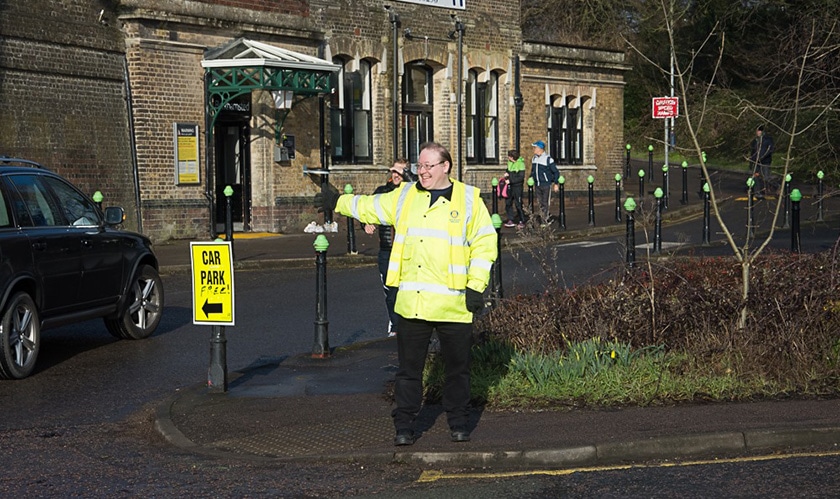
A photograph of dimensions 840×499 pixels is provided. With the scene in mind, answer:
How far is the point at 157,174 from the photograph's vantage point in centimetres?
2477

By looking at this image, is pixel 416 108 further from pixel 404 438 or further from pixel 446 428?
pixel 404 438

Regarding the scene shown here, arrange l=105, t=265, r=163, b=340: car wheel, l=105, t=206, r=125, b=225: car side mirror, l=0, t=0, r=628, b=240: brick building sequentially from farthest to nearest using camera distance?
l=0, t=0, r=628, b=240: brick building → l=105, t=265, r=163, b=340: car wheel → l=105, t=206, r=125, b=225: car side mirror

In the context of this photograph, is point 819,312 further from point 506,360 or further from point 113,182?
point 113,182

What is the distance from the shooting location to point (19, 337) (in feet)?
35.9

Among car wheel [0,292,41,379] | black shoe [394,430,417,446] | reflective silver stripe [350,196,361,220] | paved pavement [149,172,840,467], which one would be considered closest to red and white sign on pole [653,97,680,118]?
paved pavement [149,172,840,467]

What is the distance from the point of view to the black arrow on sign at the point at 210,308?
32.7 ft

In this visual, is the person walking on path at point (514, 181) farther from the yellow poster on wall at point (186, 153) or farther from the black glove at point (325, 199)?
the yellow poster on wall at point (186, 153)

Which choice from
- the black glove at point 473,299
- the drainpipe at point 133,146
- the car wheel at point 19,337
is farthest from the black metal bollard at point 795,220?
the drainpipe at point 133,146

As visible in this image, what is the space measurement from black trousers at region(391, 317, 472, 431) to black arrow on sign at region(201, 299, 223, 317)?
2391mm

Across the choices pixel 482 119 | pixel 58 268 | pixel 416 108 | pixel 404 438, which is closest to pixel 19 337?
pixel 58 268

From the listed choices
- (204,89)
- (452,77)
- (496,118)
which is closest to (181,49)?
(204,89)

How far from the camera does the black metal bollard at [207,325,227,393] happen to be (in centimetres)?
989

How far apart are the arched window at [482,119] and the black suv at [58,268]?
67.1 ft

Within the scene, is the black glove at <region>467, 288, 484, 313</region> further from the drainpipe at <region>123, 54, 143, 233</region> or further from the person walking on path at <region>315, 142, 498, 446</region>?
the drainpipe at <region>123, 54, 143, 233</region>
